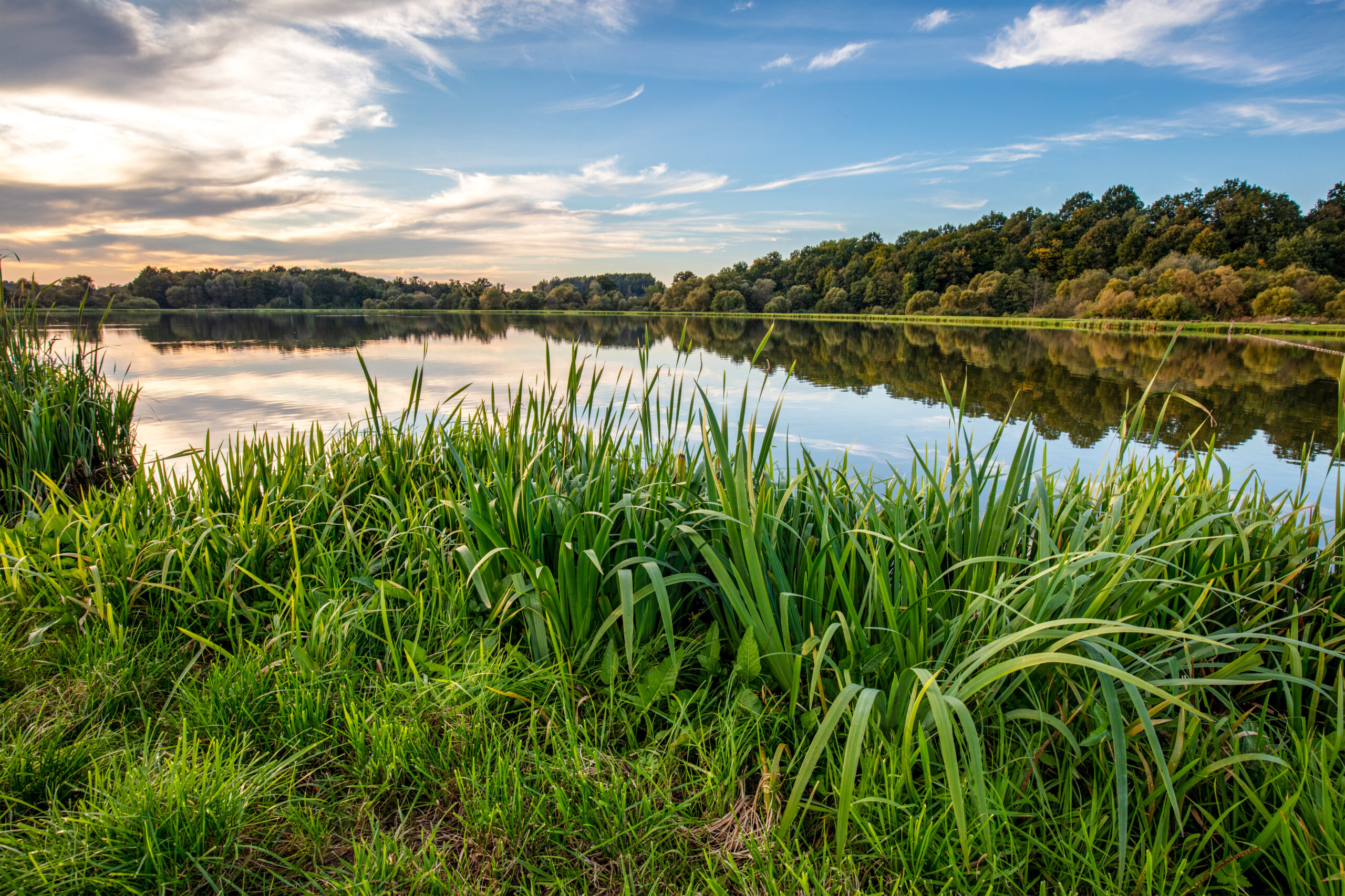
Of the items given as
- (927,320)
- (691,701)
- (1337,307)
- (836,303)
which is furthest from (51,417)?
(836,303)

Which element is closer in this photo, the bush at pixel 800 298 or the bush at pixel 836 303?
the bush at pixel 836 303

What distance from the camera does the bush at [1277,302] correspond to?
34562 mm

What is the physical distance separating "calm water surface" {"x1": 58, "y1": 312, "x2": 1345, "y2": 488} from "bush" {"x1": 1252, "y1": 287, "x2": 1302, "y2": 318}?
26.9 ft

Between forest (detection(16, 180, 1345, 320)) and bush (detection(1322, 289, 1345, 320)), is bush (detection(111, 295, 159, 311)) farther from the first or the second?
bush (detection(1322, 289, 1345, 320))

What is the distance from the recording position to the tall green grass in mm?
3562

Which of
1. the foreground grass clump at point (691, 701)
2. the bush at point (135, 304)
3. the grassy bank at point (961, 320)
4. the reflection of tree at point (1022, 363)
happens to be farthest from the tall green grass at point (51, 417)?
the bush at point (135, 304)

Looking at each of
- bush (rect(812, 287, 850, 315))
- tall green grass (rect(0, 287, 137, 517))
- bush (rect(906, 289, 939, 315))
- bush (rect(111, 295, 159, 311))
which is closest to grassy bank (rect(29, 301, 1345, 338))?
bush (rect(111, 295, 159, 311))

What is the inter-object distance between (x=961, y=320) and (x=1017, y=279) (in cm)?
1175

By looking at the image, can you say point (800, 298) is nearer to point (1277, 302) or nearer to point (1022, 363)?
point (1277, 302)

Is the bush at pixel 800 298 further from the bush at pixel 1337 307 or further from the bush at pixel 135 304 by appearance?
the bush at pixel 135 304

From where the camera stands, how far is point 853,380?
14.7m

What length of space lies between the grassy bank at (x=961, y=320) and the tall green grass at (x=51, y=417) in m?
11.4

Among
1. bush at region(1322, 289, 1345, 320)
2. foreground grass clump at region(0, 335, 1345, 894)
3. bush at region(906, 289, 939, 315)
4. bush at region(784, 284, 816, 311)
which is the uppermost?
bush at region(784, 284, 816, 311)

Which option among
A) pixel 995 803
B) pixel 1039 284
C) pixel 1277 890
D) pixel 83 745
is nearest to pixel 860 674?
pixel 995 803
